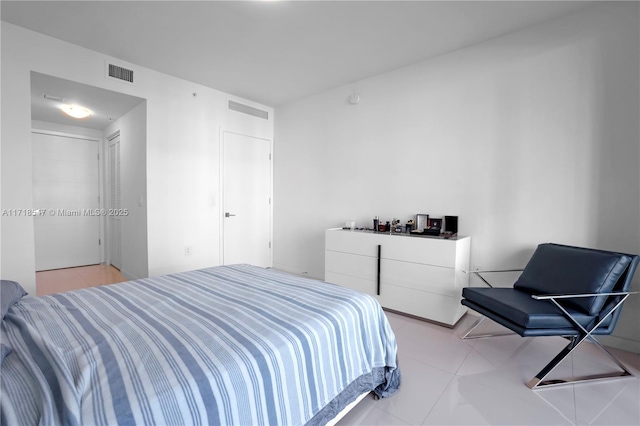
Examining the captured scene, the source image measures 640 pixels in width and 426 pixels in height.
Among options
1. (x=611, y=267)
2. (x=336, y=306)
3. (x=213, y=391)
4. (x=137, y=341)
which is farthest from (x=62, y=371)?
(x=611, y=267)

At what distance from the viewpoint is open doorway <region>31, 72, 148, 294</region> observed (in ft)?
12.1

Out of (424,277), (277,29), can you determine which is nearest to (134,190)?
(277,29)

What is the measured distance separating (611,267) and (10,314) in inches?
141

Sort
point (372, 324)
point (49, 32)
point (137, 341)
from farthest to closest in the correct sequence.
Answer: point (49, 32)
point (372, 324)
point (137, 341)

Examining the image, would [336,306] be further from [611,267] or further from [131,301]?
[611,267]

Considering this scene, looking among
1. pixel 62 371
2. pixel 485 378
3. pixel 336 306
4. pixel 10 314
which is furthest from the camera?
pixel 485 378

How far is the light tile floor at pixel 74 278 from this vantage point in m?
3.74

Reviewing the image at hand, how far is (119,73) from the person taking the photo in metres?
3.27

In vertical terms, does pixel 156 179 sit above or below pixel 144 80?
below

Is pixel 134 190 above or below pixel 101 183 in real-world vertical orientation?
below

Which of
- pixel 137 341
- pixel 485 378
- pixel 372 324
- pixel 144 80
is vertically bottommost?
pixel 485 378

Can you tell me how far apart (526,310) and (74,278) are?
5461 mm

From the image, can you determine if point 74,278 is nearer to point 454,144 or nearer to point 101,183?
point 101,183

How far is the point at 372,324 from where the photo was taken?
5.49ft
